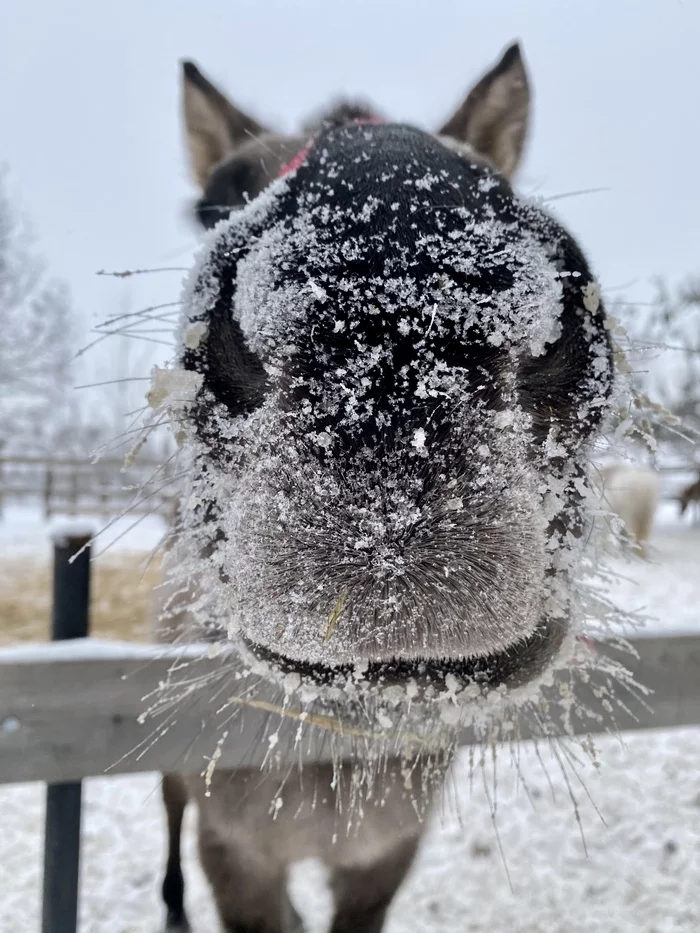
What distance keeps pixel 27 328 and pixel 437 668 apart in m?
17.9

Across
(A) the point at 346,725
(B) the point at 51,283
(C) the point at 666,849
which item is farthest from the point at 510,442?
(B) the point at 51,283

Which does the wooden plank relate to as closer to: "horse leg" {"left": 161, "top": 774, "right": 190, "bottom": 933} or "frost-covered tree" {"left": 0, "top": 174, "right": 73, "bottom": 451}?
"horse leg" {"left": 161, "top": 774, "right": 190, "bottom": 933}

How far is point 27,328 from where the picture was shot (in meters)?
15.9

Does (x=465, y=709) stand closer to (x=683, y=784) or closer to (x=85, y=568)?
(x=85, y=568)

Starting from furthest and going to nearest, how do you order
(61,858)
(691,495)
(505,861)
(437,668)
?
(691,495), (505,861), (61,858), (437,668)

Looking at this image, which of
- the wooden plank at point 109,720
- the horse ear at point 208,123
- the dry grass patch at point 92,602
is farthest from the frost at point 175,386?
the dry grass patch at point 92,602

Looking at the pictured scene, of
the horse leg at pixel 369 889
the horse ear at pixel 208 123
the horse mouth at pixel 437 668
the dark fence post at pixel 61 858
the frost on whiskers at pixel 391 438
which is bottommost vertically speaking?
the horse leg at pixel 369 889

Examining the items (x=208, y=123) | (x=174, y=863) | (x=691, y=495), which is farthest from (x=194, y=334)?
(x=691, y=495)

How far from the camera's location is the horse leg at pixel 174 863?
2490 mm

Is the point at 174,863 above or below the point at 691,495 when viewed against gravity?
below

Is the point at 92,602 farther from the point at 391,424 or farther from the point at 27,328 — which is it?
the point at 27,328

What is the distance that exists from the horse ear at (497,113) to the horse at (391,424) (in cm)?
99

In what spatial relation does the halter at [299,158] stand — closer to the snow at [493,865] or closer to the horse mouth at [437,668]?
the horse mouth at [437,668]

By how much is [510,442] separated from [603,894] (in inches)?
112
